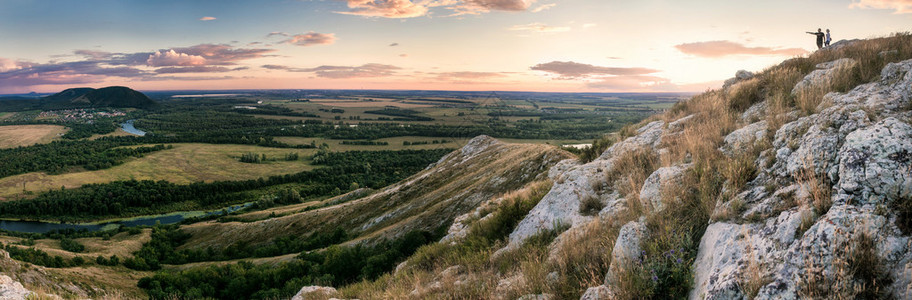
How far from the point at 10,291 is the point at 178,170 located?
18579 cm

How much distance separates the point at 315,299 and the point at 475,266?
Answer: 18.3 feet

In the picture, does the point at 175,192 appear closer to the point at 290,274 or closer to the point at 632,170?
the point at 290,274

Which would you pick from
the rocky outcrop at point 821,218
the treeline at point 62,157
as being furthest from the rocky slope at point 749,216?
the treeline at point 62,157

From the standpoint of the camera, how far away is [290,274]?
34875mm

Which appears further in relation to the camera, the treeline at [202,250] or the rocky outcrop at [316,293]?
the treeline at [202,250]

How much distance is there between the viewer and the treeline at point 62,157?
16012 centimetres

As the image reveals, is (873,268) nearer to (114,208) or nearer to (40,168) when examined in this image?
(114,208)

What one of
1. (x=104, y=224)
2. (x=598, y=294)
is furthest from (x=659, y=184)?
(x=104, y=224)

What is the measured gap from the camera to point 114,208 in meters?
125

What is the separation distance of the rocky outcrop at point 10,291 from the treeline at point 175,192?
11522 cm

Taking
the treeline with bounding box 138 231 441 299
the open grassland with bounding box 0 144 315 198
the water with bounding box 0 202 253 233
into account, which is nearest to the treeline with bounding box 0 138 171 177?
the open grassland with bounding box 0 144 315 198

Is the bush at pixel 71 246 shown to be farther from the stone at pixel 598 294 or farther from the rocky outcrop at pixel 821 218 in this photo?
the rocky outcrop at pixel 821 218

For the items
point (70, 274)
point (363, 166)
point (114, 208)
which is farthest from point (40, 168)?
point (70, 274)

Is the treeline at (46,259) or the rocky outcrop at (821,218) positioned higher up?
the rocky outcrop at (821,218)
